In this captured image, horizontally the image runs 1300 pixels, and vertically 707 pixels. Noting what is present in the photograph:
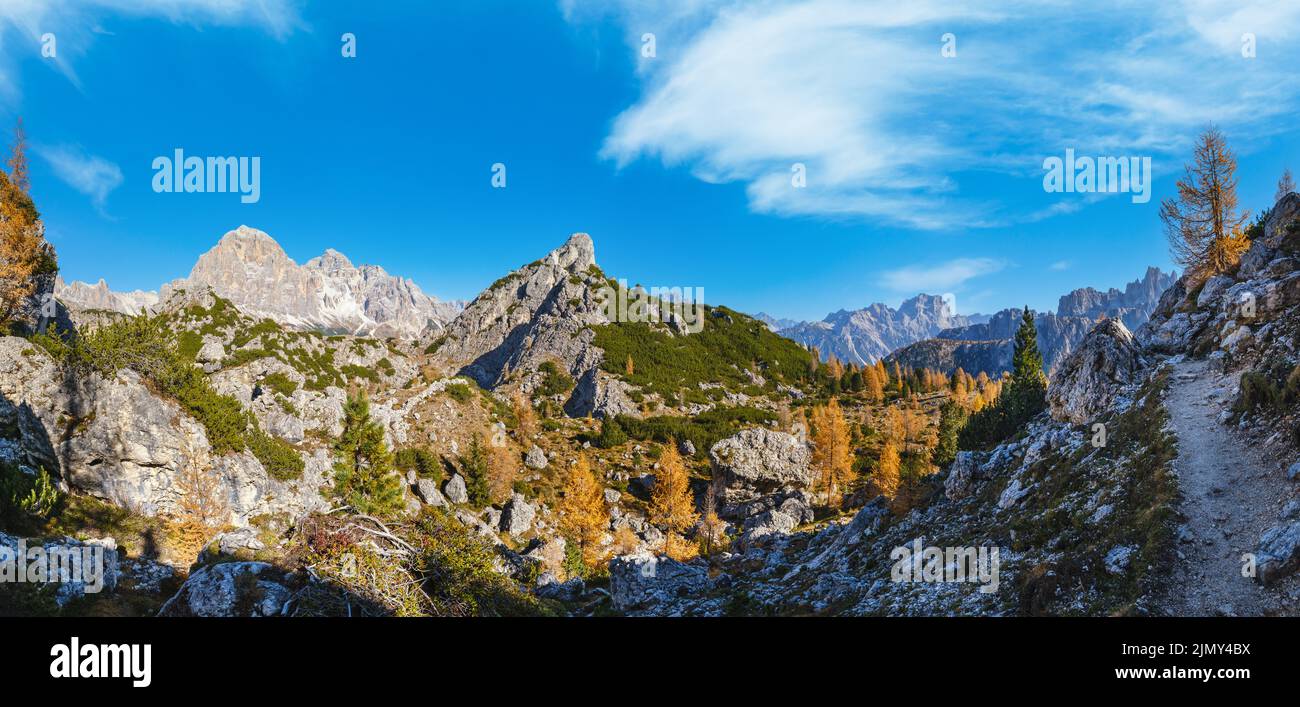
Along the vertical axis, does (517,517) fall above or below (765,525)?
below

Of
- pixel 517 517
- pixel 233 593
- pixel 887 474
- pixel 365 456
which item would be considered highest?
pixel 233 593

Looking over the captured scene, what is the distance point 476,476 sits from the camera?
6262cm

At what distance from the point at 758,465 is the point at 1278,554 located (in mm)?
60601

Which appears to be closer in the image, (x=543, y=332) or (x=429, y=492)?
(x=429, y=492)

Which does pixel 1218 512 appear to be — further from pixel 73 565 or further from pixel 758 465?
pixel 758 465

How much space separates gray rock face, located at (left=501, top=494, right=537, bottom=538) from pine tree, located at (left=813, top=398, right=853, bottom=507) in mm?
36304

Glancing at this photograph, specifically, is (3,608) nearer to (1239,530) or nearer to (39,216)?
(1239,530)

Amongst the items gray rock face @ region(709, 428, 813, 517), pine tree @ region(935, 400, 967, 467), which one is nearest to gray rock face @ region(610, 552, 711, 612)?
pine tree @ region(935, 400, 967, 467)

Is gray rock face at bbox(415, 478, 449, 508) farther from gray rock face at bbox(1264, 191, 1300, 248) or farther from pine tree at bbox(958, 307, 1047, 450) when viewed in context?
gray rock face at bbox(1264, 191, 1300, 248)

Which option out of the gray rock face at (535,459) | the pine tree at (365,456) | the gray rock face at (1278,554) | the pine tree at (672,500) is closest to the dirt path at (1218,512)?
the gray rock face at (1278,554)

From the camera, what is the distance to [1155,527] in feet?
51.7

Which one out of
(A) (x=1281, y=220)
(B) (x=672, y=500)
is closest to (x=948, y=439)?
(A) (x=1281, y=220)

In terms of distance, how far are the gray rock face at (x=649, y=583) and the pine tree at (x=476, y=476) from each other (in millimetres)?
30861
